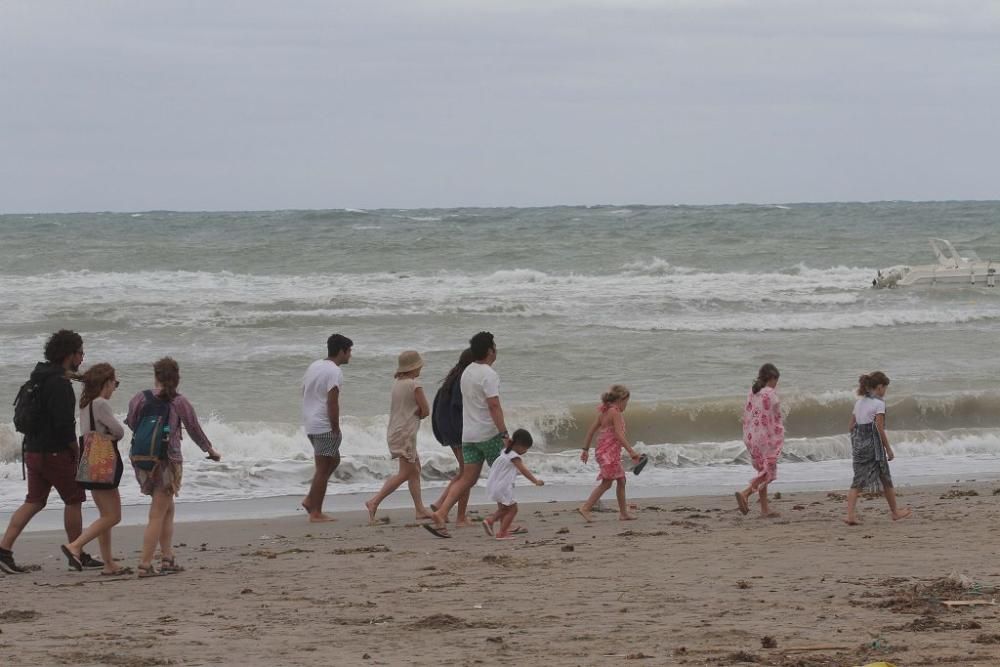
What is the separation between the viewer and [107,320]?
2469 centimetres

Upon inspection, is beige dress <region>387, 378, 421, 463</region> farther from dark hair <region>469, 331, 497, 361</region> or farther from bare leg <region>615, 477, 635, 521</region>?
bare leg <region>615, 477, 635, 521</region>

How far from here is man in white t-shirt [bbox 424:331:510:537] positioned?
29.4ft

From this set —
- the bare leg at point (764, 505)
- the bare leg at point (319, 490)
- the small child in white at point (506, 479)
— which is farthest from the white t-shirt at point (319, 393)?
the bare leg at point (764, 505)

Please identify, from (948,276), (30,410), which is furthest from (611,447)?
(948,276)

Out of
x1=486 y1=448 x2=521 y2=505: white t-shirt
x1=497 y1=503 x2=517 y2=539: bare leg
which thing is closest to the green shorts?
x1=486 y1=448 x2=521 y2=505: white t-shirt

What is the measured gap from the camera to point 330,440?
10.1 metres

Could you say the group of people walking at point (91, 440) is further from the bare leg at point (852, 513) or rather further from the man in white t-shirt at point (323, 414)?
the bare leg at point (852, 513)

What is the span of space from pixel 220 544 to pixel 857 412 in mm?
4605

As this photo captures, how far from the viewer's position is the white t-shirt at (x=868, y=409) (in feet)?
30.6

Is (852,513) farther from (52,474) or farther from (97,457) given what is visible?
(52,474)

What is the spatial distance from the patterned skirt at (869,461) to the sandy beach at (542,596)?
0.28m

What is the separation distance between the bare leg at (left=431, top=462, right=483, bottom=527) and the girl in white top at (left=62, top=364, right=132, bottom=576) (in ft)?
7.35

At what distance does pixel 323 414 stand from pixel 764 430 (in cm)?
337

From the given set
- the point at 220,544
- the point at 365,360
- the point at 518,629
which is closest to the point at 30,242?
the point at 365,360
